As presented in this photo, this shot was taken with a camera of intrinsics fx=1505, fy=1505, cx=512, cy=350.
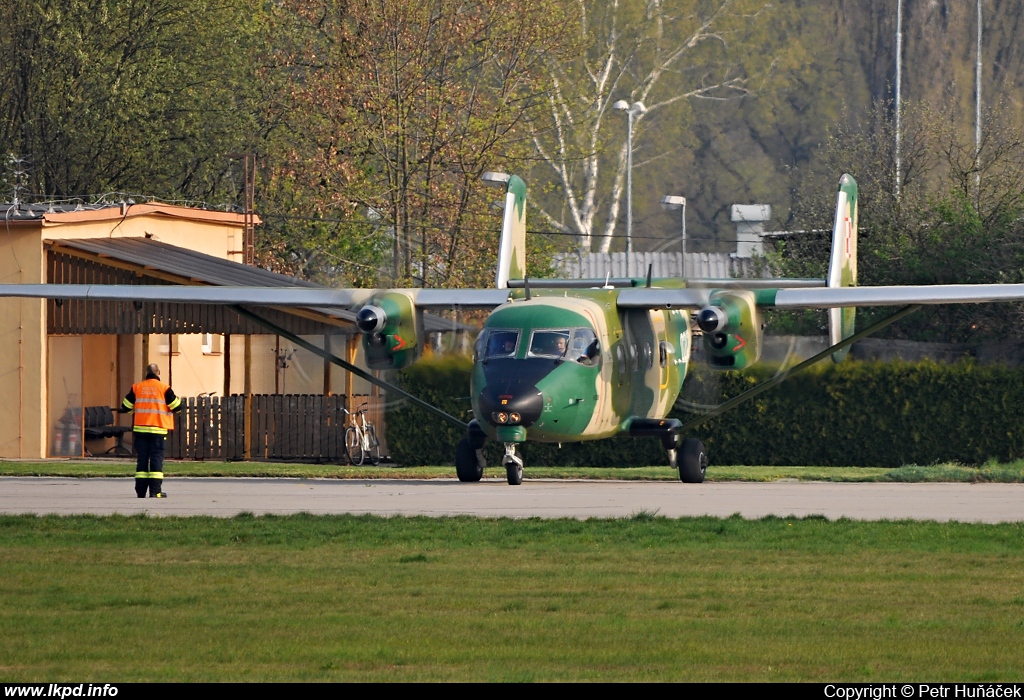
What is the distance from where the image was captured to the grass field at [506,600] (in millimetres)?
8781

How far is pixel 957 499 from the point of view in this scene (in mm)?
19828

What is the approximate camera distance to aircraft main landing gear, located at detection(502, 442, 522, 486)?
71.9ft

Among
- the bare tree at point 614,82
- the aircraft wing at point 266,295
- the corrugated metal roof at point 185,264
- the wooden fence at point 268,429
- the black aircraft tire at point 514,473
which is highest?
the bare tree at point 614,82

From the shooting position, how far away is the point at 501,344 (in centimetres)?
2166

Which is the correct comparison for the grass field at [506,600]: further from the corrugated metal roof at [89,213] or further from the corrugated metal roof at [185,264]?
the corrugated metal roof at [89,213]

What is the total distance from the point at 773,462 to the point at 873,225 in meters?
11.7

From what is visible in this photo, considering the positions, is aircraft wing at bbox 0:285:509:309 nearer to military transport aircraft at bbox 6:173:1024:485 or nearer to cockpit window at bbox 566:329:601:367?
military transport aircraft at bbox 6:173:1024:485

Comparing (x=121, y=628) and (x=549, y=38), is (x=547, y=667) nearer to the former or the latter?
(x=121, y=628)

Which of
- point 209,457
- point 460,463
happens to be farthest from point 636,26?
point 460,463

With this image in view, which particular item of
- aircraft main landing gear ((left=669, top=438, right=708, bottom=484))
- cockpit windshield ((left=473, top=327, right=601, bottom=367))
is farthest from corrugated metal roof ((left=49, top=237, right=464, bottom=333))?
cockpit windshield ((left=473, top=327, right=601, bottom=367))

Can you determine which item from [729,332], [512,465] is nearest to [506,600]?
[512,465]

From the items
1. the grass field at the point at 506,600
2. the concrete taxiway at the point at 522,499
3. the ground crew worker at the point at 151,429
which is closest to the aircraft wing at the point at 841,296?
the concrete taxiway at the point at 522,499

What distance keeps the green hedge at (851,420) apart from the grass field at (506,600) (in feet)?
40.6

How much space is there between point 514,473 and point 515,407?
6.61 feet
